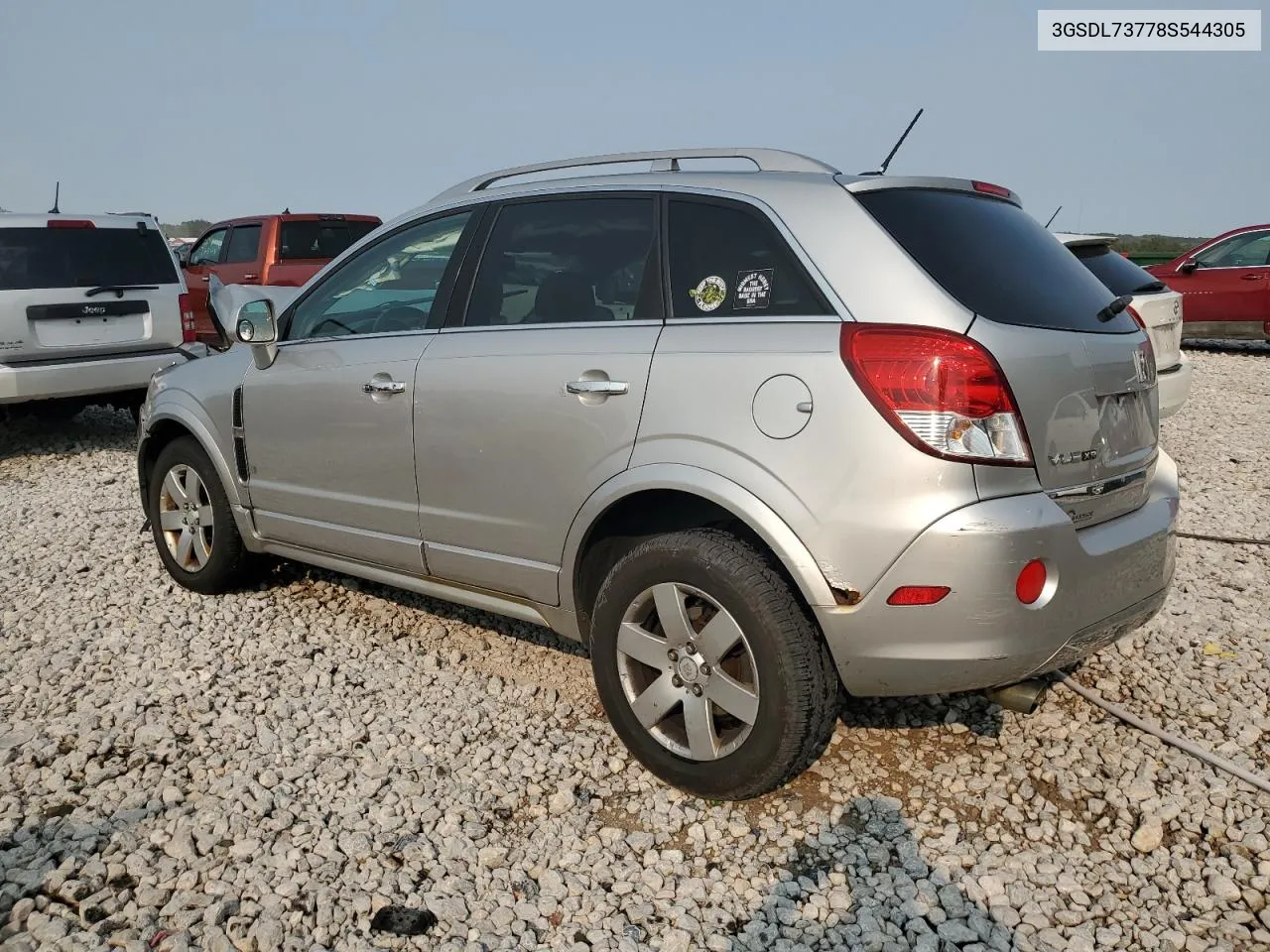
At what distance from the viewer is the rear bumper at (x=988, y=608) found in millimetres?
2494

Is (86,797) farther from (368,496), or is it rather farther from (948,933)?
(948,933)

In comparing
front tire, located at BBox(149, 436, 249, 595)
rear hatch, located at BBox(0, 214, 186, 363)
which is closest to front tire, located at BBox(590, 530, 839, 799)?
front tire, located at BBox(149, 436, 249, 595)

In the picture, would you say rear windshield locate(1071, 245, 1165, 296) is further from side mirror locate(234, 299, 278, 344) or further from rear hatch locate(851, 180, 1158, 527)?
side mirror locate(234, 299, 278, 344)

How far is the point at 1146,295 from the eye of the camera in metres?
6.99

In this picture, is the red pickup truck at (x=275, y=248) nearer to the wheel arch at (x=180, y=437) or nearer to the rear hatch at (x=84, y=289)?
the rear hatch at (x=84, y=289)

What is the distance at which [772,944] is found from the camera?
8.08 ft

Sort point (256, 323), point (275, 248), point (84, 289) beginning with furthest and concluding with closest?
point (275, 248), point (84, 289), point (256, 323)

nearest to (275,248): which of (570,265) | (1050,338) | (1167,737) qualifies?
(570,265)

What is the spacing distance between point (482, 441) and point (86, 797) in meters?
1.64

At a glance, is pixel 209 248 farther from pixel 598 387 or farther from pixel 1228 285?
pixel 1228 285

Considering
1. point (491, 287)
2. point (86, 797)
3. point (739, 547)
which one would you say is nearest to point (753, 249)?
point (739, 547)

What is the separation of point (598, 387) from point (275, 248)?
967cm

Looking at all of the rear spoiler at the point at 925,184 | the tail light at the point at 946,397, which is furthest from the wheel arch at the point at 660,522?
the rear spoiler at the point at 925,184

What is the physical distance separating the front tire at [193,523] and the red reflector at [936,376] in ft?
10.6
